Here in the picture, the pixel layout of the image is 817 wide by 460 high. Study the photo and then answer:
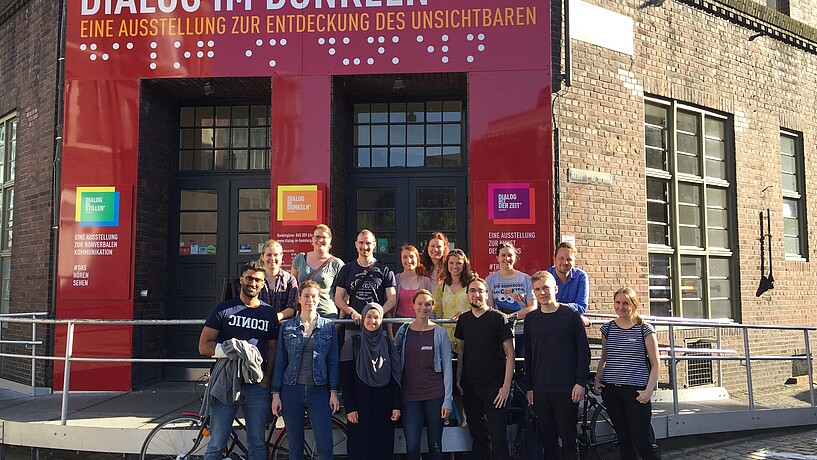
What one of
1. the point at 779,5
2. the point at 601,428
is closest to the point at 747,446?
the point at 601,428

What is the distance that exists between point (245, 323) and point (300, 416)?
871 millimetres

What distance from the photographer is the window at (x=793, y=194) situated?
1055 centimetres

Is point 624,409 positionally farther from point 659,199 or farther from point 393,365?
point 659,199

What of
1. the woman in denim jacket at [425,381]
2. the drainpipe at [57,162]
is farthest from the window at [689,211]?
the drainpipe at [57,162]

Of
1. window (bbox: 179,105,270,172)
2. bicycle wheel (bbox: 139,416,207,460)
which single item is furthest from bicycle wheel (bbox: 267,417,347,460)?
window (bbox: 179,105,270,172)

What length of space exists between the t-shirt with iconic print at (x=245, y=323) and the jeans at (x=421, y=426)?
1.26 m

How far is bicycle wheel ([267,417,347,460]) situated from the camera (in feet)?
17.3

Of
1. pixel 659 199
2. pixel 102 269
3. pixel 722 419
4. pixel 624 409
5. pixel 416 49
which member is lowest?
pixel 722 419

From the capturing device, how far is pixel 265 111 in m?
8.75

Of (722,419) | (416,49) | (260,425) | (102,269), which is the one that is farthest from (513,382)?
(102,269)

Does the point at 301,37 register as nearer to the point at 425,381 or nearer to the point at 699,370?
the point at 425,381

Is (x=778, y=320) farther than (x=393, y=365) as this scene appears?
Yes

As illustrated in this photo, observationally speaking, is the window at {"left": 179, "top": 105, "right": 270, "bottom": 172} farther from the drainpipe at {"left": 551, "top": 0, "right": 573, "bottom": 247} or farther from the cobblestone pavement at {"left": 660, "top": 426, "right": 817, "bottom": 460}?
the cobblestone pavement at {"left": 660, "top": 426, "right": 817, "bottom": 460}

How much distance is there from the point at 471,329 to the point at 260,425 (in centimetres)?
188
